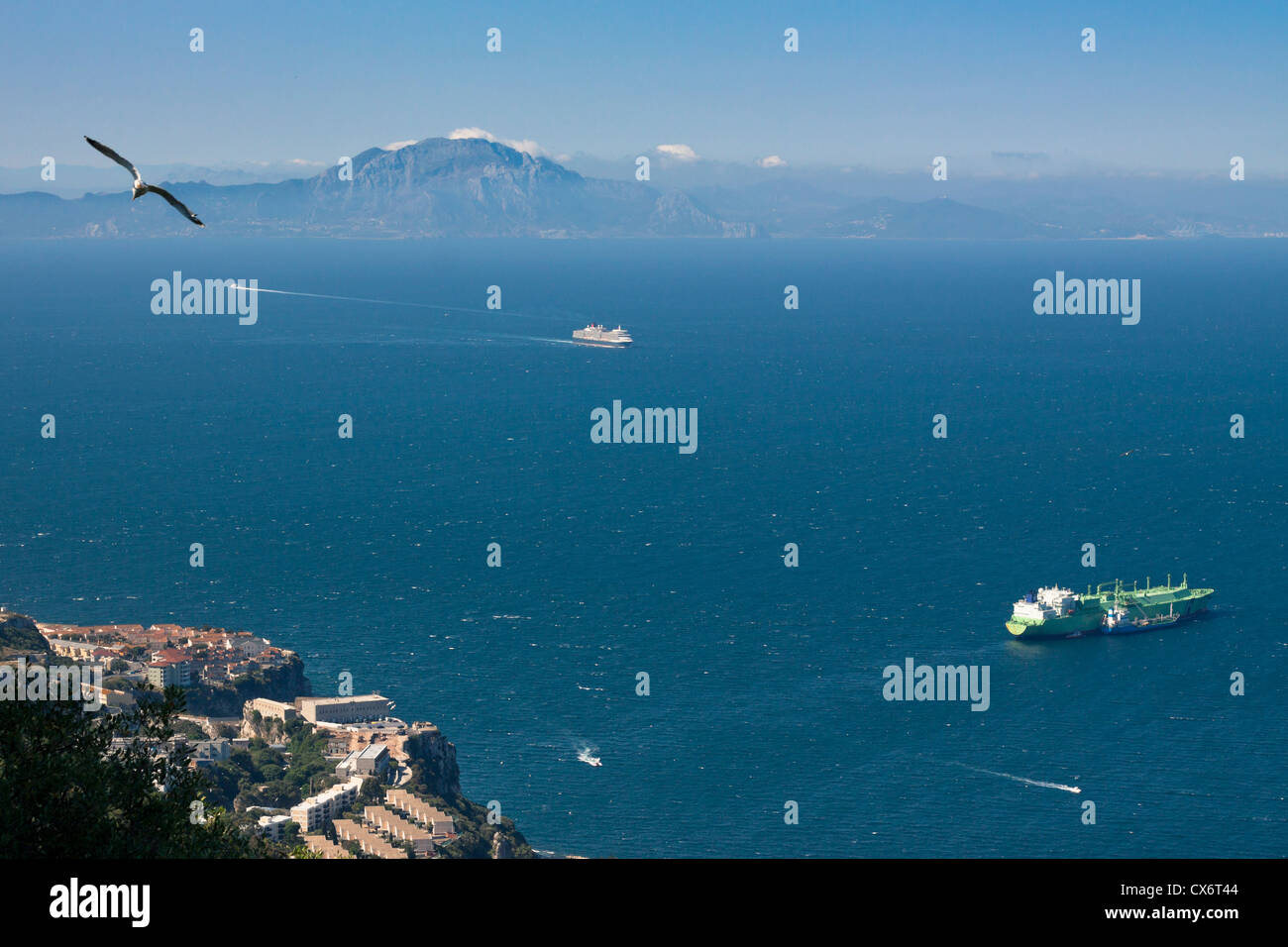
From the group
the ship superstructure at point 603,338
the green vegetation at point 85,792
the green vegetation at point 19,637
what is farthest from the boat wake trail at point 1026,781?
the ship superstructure at point 603,338

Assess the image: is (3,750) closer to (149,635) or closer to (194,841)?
(194,841)

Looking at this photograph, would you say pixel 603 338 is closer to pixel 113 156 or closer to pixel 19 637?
pixel 19 637

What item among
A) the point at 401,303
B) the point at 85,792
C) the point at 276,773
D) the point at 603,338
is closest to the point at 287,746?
the point at 276,773

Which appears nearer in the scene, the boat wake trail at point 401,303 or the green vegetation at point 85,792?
the green vegetation at point 85,792

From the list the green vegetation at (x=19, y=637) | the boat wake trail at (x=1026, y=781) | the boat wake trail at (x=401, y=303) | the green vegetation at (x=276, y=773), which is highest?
the boat wake trail at (x=401, y=303)

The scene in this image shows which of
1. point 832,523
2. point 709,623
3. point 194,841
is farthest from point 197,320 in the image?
point 194,841

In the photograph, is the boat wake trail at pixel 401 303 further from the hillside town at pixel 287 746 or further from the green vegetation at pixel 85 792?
the green vegetation at pixel 85 792

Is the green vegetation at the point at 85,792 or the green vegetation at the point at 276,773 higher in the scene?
the green vegetation at the point at 85,792
